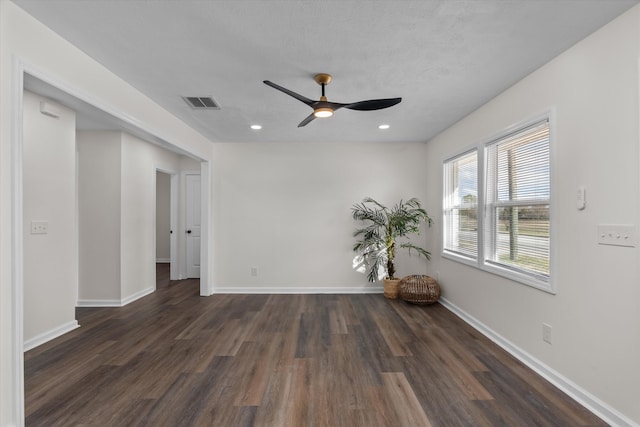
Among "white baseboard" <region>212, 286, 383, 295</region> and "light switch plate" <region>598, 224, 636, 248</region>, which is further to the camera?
"white baseboard" <region>212, 286, 383, 295</region>

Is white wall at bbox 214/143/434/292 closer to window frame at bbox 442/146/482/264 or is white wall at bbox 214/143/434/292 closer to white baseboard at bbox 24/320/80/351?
window frame at bbox 442/146/482/264

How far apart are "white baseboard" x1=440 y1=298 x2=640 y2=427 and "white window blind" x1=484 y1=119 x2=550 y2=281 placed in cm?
68

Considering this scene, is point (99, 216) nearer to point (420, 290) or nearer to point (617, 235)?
point (420, 290)

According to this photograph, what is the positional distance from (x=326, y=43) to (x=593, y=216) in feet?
7.04

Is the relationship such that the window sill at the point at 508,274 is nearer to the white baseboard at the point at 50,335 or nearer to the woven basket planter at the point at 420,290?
the woven basket planter at the point at 420,290

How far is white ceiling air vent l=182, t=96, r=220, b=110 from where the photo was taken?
9.96 ft

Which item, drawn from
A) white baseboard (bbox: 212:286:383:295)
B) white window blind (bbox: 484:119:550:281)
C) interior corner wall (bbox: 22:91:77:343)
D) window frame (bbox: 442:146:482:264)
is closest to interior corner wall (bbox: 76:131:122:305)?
interior corner wall (bbox: 22:91:77:343)

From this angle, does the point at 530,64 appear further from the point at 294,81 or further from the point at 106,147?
the point at 106,147

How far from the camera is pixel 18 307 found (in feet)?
5.58

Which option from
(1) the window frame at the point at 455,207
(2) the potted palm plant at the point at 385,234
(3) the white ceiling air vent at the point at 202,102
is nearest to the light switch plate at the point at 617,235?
(1) the window frame at the point at 455,207

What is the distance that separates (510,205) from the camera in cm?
290

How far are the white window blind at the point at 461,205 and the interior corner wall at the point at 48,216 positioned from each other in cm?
467

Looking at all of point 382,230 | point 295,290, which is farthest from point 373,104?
point 295,290

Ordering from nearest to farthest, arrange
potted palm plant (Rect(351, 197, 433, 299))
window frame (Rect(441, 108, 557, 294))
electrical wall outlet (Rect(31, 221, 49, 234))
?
window frame (Rect(441, 108, 557, 294)) < electrical wall outlet (Rect(31, 221, 49, 234)) < potted palm plant (Rect(351, 197, 433, 299))
